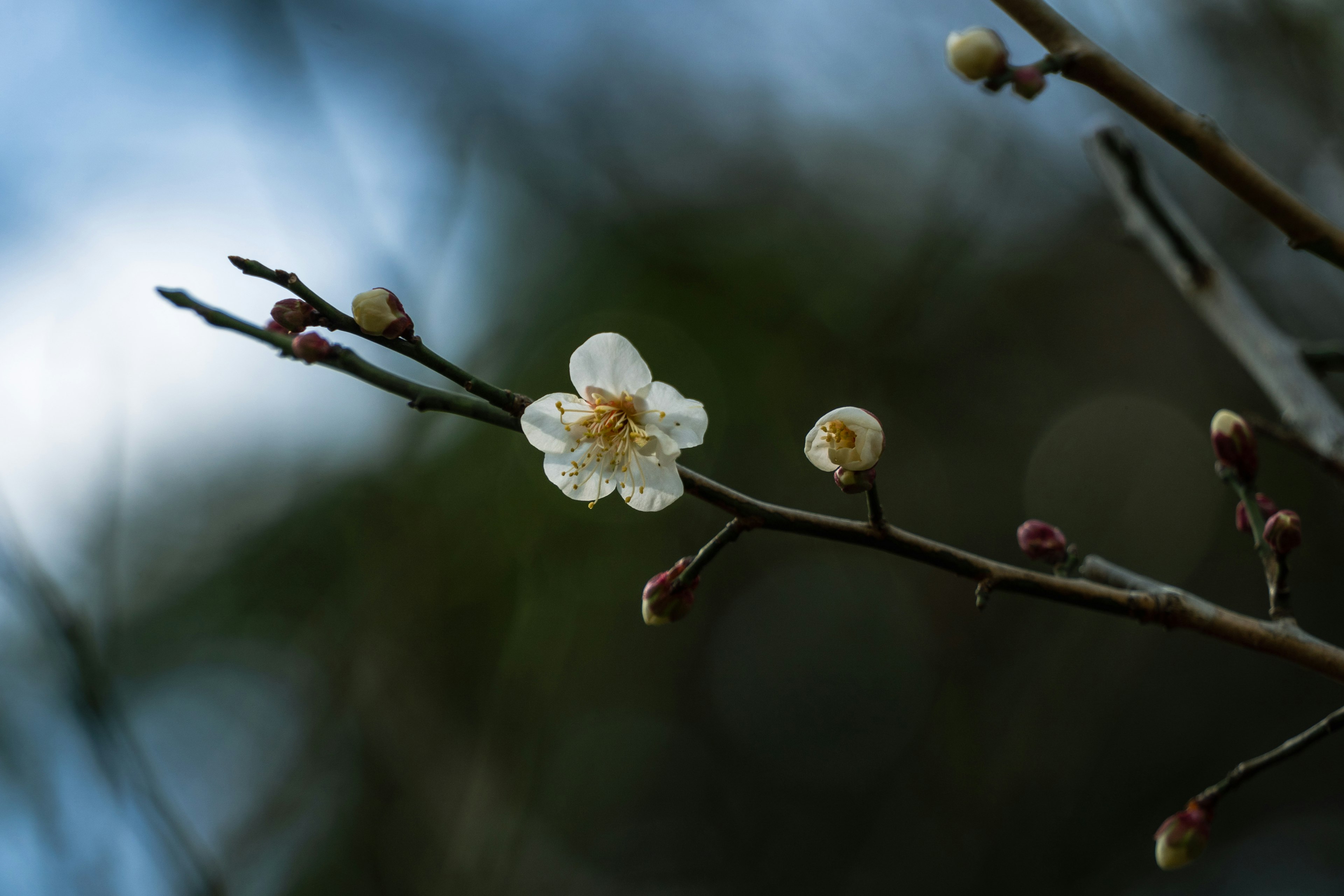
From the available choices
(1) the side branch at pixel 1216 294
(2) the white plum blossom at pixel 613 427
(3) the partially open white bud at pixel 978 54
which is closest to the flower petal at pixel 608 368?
(2) the white plum blossom at pixel 613 427

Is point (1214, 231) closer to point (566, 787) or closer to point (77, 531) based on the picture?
point (566, 787)

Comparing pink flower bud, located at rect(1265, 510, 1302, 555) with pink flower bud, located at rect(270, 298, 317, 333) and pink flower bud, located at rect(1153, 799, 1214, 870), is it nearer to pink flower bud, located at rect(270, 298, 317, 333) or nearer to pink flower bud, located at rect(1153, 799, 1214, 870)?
pink flower bud, located at rect(1153, 799, 1214, 870)

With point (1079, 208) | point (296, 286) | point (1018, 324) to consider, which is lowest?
point (296, 286)

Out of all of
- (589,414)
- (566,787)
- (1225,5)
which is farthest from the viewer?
(566,787)

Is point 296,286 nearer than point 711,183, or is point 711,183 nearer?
point 296,286

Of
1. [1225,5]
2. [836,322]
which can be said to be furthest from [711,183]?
[1225,5]

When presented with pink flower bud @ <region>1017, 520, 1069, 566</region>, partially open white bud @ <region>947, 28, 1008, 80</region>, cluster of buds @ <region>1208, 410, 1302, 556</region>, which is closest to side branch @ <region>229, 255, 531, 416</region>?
partially open white bud @ <region>947, 28, 1008, 80</region>

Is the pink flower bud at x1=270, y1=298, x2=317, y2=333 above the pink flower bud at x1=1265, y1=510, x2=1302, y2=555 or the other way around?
the other way around

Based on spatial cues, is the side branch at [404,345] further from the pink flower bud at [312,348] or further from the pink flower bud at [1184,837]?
the pink flower bud at [1184,837]
